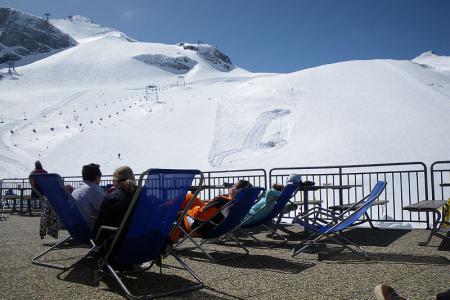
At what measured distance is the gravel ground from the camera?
360 centimetres

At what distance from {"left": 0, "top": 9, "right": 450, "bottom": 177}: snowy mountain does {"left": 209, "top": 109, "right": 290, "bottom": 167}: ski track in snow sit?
→ 0.24 feet

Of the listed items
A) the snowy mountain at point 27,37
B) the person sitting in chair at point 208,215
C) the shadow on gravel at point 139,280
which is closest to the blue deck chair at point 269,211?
the person sitting in chair at point 208,215

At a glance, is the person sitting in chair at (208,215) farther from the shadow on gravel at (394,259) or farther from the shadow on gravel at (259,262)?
the shadow on gravel at (394,259)

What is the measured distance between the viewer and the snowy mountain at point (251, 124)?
70.8 ft

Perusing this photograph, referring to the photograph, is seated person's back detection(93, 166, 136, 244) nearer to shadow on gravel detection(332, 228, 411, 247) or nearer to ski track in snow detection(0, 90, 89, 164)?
shadow on gravel detection(332, 228, 411, 247)

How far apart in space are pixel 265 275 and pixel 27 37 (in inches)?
6110

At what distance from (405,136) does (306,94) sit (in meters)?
13.8

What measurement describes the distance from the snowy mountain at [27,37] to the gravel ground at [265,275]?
133 m

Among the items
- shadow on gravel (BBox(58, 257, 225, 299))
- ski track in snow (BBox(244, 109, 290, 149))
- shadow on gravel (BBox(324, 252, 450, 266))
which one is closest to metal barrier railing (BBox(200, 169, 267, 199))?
shadow on gravel (BBox(324, 252, 450, 266))

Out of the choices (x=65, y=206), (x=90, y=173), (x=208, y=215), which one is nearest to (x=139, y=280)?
(x=65, y=206)

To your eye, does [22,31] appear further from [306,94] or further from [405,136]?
[405,136]

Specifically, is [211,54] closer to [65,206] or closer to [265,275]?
[65,206]

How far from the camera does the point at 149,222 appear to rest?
350cm

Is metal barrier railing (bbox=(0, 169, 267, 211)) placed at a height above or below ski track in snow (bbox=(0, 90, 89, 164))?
below
